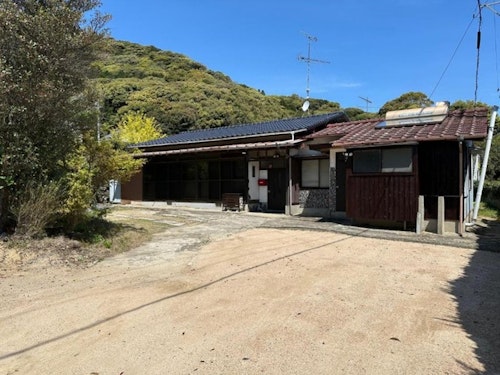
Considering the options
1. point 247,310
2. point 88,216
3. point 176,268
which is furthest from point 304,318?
point 88,216

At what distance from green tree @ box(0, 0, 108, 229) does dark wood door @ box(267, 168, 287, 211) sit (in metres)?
8.96

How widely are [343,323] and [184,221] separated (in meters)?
9.73

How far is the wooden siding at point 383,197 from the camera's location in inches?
411

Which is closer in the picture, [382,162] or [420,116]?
[382,162]

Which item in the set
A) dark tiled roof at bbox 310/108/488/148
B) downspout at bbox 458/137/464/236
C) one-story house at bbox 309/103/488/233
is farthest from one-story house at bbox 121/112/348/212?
downspout at bbox 458/137/464/236

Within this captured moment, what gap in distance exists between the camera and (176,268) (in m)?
7.03

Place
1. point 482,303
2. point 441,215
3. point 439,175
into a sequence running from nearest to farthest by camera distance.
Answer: point 482,303 → point 441,215 → point 439,175

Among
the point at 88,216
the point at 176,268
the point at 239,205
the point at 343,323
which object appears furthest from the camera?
the point at 239,205

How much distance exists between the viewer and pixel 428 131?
10820mm

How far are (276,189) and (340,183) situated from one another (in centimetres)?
302

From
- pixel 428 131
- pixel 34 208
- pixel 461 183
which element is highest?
pixel 428 131

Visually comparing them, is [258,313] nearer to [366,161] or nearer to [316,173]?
[366,161]

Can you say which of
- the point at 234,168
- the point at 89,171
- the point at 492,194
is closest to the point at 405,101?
the point at 492,194

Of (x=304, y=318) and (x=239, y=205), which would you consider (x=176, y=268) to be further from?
(x=239, y=205)
